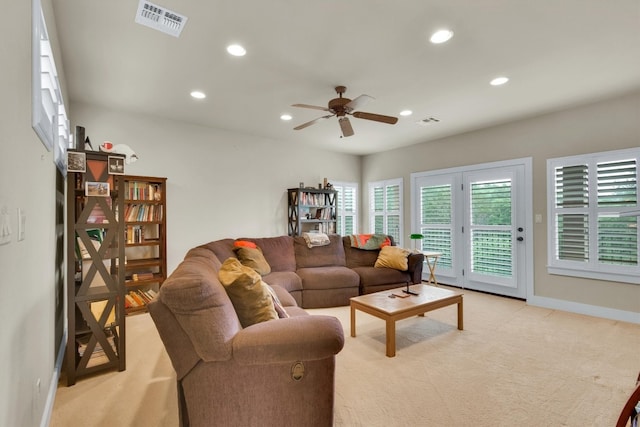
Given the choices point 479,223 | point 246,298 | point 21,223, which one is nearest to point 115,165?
point 21,223

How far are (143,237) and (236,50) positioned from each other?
2.68 meters

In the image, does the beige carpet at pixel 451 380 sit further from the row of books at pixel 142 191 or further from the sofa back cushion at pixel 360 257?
the row of books at pixel 142 191

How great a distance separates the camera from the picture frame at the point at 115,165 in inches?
88.4

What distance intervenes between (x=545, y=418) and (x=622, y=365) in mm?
1258

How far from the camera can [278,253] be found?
4.04 m

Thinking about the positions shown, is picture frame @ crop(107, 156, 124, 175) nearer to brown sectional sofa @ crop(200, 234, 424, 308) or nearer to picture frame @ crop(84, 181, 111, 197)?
picture frame @ crop(84, 181, 111, 197)

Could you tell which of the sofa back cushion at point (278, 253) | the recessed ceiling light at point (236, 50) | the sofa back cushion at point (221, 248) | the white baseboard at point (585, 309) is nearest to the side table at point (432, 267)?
the white baseboard at point (585, 309)

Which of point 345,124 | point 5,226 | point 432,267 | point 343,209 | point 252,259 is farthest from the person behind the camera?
point 343,209

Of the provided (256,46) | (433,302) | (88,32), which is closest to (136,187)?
(88,32)

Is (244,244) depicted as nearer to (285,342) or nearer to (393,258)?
(393,258)

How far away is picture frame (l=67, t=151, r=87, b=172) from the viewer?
212 centimetres

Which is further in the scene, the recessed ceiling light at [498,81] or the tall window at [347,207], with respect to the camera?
the tall window at [347,207]

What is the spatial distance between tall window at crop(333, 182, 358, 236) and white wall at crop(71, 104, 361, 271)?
1.00 metres

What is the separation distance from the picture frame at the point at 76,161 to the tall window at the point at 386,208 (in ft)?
16.4
